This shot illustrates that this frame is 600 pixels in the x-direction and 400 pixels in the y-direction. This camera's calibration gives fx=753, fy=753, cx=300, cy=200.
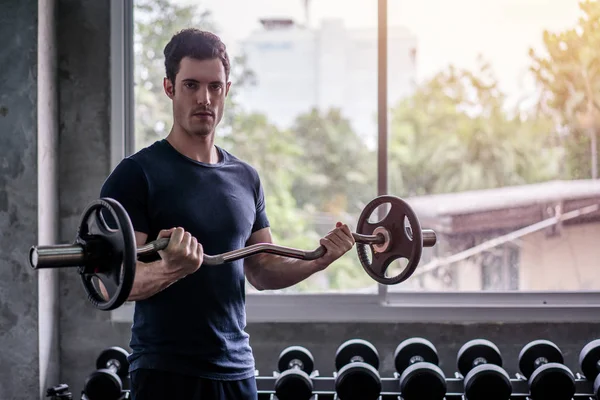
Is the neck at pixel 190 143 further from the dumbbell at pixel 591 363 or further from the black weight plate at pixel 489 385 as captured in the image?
the dumbbell at pixel 591 363

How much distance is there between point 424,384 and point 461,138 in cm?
111

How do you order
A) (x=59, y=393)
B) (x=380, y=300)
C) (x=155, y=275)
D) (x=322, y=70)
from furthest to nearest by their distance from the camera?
(x=322, y=70) → (x=380, y=300) → (x=59, y=393) → (x=155, y=275)

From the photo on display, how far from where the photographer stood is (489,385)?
103 inches

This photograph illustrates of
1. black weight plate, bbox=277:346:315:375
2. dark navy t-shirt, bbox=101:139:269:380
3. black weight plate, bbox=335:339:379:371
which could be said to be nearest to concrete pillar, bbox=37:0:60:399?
black weight plate, bbox=277:346:315:375

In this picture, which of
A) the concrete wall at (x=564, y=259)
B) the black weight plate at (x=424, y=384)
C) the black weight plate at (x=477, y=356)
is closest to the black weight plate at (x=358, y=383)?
the black weight plate at (x=424, y=384)

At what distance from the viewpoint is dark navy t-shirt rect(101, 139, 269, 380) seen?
173cm

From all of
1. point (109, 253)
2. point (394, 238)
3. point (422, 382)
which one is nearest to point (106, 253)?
point (109, 253)

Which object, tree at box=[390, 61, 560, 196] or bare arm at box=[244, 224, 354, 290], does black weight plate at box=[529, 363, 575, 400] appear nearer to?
tree at box=[390, 61, 560, 196]

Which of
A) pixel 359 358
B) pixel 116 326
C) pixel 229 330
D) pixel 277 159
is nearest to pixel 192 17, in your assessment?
pixel 277 159

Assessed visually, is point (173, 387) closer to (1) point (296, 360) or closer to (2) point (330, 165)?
(1) point (296, 360)

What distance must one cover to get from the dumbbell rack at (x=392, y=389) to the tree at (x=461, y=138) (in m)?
0.84

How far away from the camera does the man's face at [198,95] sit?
185 centimetres

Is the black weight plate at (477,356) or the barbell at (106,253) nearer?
the barbell at (106,253)

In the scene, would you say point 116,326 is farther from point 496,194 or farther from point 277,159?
point 496,194
